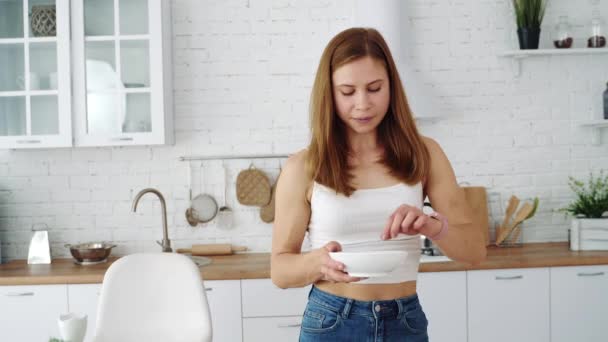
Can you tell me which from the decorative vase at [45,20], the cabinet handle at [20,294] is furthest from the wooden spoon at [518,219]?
the decorative vase at [45,20]

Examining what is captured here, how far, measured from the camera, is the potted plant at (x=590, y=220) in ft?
11.5

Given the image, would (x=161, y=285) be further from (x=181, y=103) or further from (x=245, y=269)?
(x=181, y=103)

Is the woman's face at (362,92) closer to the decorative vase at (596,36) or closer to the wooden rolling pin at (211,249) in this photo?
the wooden rolling pin at (211,249)

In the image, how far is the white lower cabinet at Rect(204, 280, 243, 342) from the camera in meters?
3.24

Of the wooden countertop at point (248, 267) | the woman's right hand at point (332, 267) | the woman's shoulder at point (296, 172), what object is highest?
the woman's shoulder at point (296, 172)

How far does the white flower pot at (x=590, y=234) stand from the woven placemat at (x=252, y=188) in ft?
5.69

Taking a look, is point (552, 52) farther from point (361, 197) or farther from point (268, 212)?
point (361, 197)

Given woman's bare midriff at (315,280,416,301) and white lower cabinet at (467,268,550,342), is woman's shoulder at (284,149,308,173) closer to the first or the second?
woman's bare midriff at (315,280,416,301)

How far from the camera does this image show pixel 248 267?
3.34m

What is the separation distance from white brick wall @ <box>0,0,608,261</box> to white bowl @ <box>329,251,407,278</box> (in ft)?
7.85

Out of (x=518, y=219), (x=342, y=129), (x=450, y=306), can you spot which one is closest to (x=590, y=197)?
(x=518, y=219)

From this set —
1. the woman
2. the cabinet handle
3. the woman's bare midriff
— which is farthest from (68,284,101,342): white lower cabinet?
the woman's bare midriff

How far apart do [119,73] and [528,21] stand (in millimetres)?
2327

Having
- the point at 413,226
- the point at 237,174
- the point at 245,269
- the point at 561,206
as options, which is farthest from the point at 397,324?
the point at 561,206
